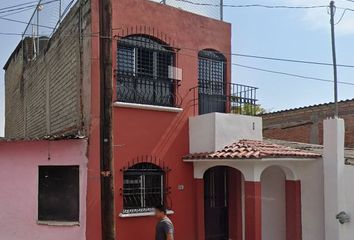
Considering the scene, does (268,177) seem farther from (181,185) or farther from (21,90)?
(21,90)

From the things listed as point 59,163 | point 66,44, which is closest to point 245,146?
point 59,163

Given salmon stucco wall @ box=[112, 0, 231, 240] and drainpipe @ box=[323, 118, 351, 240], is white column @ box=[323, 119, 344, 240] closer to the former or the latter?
drainpipe @ box=[323, 118, 351, 240]

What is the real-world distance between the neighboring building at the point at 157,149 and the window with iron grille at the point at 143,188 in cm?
3

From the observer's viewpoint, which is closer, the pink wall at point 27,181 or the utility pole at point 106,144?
the utility pole at point 106,144

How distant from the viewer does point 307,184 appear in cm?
1216

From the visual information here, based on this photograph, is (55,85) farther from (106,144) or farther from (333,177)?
(333,177)

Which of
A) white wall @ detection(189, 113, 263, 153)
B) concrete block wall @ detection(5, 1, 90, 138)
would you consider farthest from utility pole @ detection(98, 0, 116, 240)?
white wall @ detection(189, 113, 263, 153)

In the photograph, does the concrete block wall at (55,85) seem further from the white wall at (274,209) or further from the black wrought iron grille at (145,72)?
the white wall at (274,209)

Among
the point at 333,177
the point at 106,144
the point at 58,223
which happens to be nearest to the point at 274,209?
the point at 333,177

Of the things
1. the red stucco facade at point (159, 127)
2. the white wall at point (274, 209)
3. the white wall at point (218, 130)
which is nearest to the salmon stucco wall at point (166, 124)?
the red stucco facade at point (159, 127)

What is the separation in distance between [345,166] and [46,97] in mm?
8771

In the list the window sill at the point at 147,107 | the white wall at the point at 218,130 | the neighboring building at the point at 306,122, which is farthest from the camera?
the neighboring building at the point at 306,122

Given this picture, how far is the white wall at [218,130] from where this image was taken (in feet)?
37.8

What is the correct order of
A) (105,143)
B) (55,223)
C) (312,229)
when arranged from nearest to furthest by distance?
(105,143)
(55,223)
(312,229)
